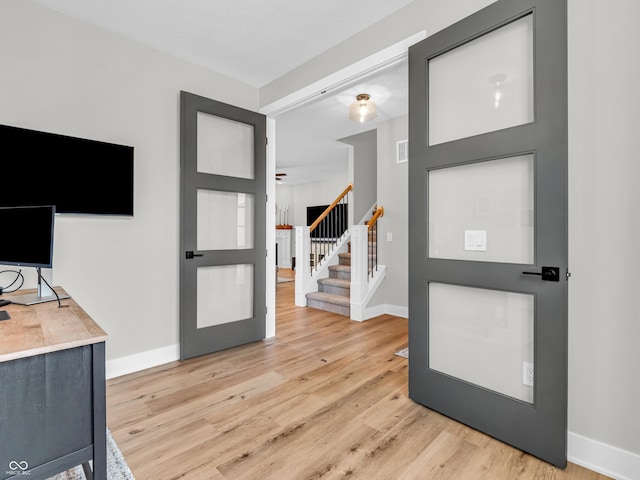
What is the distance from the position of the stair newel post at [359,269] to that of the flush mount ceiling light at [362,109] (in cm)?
136

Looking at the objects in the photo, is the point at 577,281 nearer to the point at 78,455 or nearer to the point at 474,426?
the point at 474,426

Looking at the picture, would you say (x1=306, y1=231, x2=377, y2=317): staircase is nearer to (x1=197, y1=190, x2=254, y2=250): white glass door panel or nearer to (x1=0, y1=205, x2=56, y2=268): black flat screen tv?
(x1=197, y1=190, x2=254, y2=250): white glass door panel

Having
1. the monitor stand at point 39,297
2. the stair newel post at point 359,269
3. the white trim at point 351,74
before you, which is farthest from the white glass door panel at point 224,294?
the white trim at point 351,74

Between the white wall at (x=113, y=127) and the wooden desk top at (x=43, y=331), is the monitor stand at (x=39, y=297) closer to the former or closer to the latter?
the wooden desk top at (x=43, y=331)

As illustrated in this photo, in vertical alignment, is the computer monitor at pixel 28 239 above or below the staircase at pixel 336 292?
above

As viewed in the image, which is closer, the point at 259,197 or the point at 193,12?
the point at 193,12

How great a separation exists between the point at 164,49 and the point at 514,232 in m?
3.02

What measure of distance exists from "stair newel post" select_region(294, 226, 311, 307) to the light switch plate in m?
3.38

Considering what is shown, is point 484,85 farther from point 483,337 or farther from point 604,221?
point 483,337

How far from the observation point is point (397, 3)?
2230 millimetres

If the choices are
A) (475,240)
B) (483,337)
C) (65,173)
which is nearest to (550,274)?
(475,240)

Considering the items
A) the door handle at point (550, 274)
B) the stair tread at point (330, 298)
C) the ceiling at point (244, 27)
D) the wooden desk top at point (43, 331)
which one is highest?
the ceiling at point (244, 27)

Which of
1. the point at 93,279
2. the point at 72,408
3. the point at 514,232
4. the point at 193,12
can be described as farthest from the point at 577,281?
the point at 93,279

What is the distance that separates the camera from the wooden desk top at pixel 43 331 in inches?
42.3
